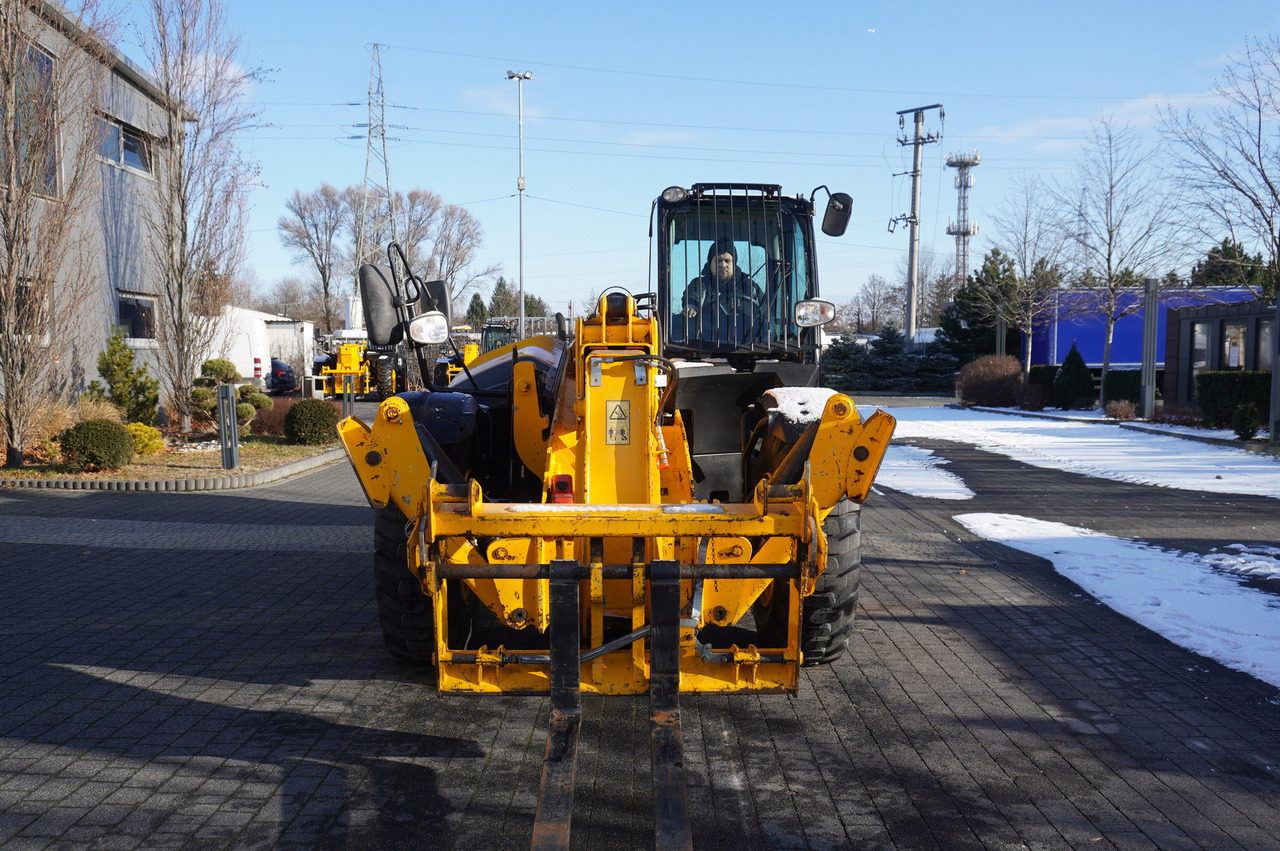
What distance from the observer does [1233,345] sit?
2119cm

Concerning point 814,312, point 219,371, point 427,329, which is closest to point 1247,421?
point 814,312

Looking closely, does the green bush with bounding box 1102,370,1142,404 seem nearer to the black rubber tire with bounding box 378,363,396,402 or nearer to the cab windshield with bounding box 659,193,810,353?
the cab windshield with bounding box 659,193,810,353

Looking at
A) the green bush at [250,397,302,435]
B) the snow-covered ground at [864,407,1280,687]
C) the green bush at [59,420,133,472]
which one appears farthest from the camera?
the green bush at [250,397,302,435]

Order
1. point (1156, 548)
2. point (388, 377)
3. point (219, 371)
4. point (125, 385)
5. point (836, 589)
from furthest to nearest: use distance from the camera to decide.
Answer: point (219, 371), point (125, 385), point (388, 377), point (1156, 548), point (836, 589)

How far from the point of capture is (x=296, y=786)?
3795mm

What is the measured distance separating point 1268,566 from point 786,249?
15.6 ft

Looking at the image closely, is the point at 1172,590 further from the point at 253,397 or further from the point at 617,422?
the point at 253,397

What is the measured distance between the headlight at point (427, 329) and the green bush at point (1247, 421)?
16.4 metres

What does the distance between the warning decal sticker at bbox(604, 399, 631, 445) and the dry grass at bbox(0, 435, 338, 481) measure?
32.2 ft

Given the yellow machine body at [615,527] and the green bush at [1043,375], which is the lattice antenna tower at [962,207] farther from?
the yellow machine body at [615,527]

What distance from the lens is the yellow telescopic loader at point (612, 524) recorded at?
371 centimetres

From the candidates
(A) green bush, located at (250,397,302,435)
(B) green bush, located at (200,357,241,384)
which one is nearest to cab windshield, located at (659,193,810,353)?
(A) green bush, located at (250,397,302,435)

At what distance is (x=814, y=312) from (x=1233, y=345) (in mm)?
19696

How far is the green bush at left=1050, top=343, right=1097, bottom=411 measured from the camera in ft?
86.8
